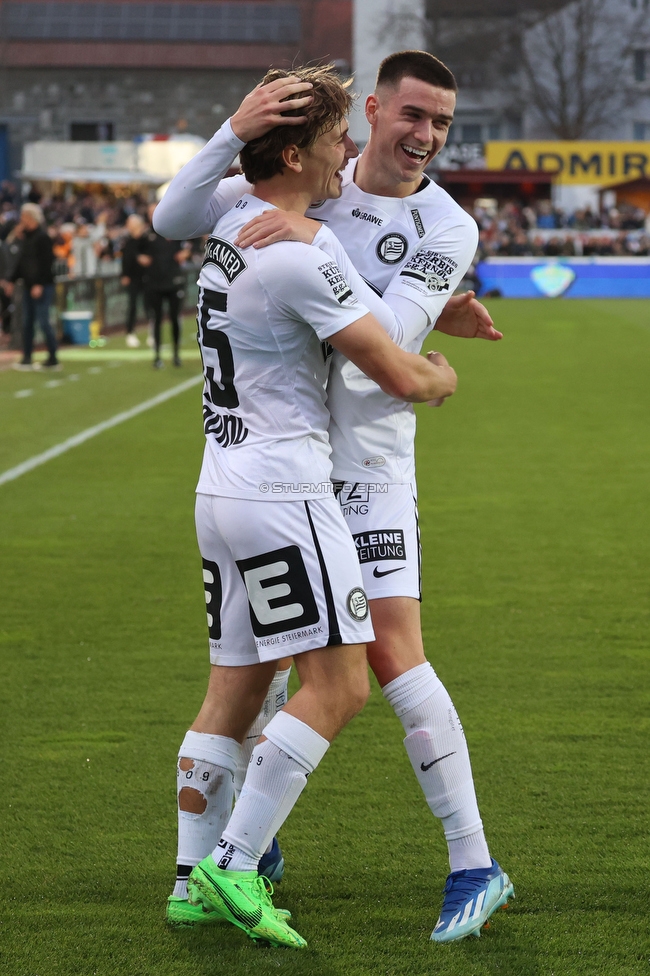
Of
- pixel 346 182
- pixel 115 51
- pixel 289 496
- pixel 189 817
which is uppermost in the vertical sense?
pixel 115 51

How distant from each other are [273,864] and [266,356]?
1410 millimetres

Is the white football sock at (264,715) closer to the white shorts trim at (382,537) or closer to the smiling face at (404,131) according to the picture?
the white shorts trim at (382,537)

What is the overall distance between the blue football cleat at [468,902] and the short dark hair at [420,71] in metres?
1.95

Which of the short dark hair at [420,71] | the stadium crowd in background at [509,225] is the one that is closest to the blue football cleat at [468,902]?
the short dark hair at [420,71]

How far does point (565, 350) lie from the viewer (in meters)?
20.9

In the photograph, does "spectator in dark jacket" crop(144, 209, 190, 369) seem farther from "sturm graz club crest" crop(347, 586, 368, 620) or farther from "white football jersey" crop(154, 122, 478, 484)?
"sturm graz club crest" crop(347, 586, 368, 620)

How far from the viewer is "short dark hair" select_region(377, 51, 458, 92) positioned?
10.9ft

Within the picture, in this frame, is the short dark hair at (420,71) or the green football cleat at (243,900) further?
the short dark hair at (420,71)

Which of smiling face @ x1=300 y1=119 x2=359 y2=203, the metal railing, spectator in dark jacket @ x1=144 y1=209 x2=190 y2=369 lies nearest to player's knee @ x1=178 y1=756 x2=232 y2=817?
smiling face @ x1=300 y1=119 x2=359 y2=203

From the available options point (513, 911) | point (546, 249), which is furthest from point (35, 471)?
point (546, 249)

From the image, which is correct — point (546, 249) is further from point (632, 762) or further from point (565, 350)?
point (632, 762)

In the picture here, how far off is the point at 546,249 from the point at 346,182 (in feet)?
126

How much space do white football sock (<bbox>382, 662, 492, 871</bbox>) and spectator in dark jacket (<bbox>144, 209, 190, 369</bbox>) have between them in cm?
1526

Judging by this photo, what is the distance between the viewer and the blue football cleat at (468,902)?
10.5 ft
